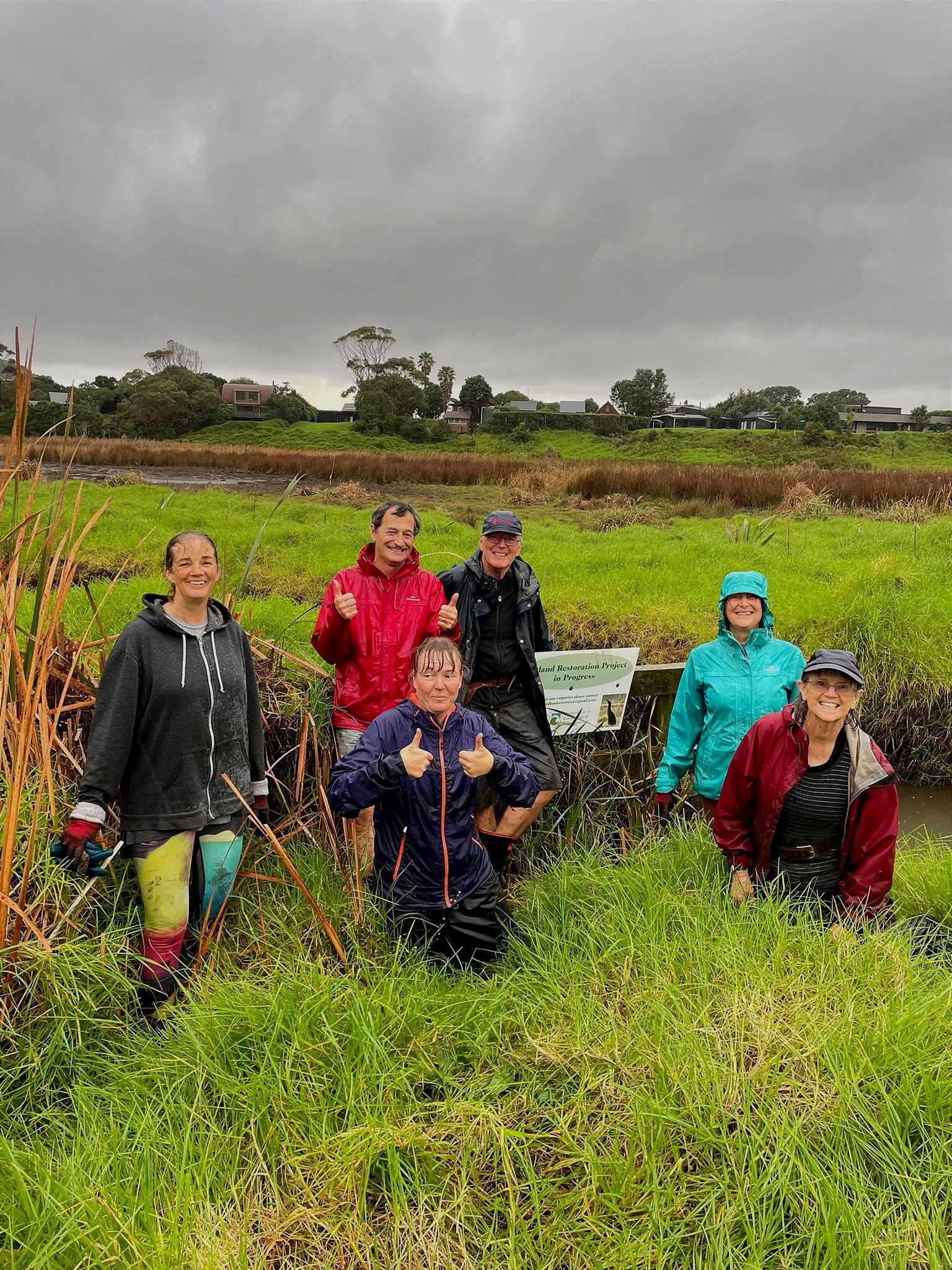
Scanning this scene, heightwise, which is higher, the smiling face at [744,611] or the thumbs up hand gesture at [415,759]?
the smiling face at [744,611]

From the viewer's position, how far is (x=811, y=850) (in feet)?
9.73

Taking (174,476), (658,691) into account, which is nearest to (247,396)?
(174,476)

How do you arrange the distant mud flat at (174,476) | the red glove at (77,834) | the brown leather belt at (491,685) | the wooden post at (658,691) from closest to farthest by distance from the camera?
the red glove at (77,834), the brown leather belt at (491,685), the wooden post at (658,691), the distant mud flat at (174,476)

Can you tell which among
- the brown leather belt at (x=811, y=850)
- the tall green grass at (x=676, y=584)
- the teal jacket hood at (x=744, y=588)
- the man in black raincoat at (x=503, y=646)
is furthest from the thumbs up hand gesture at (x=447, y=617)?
the brown leather belt at (x=811, y=850)

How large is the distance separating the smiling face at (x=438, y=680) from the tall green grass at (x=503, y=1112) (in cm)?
96

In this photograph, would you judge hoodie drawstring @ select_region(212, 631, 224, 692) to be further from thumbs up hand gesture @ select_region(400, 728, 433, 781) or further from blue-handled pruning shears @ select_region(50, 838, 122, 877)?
thumbs up hand gesture @ select_region(400, 728, 433, 781)

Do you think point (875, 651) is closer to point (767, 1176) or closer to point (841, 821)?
point (841, 821)

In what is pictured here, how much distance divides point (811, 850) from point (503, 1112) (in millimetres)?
1606

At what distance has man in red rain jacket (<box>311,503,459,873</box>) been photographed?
11.1 ft

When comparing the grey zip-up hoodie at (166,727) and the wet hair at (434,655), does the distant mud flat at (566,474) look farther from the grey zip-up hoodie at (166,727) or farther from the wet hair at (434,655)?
the wet hair at (434,655)

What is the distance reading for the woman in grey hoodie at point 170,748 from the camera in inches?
103

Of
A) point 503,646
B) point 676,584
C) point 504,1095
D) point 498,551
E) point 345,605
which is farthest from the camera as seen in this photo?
point 676,584

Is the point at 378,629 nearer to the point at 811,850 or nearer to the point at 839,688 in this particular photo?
the point at 839,688

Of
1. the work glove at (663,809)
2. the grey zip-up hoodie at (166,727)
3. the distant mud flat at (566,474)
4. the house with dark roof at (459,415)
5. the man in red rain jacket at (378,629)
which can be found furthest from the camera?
the house with dark roof at (459,415)
